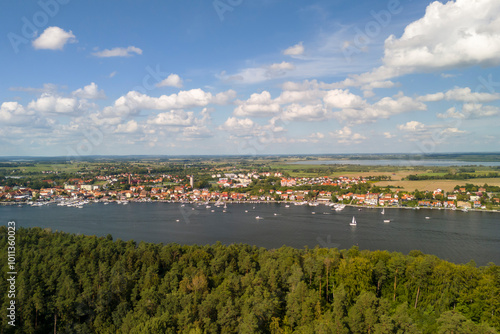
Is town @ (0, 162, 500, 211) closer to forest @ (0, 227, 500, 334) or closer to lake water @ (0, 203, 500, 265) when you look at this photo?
lake water @ (0, 203, 500, 265)

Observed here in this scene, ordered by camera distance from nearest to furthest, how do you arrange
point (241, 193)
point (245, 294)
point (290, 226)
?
point (245, 294), point (290, 226), point (241, 193)

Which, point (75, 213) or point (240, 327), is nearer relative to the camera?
point (240, 327)

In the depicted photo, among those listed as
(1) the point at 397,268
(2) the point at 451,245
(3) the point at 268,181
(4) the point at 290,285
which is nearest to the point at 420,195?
(2) the point at 451,245

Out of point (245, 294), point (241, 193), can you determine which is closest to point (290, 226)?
point (245, 294)

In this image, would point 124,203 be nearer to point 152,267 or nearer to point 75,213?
point 75,213

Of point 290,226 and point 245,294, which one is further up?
point 245,294

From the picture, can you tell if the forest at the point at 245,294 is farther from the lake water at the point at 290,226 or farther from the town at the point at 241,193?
the town at the point at 241,193

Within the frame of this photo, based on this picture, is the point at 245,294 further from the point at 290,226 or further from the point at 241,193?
the point at 241,193
